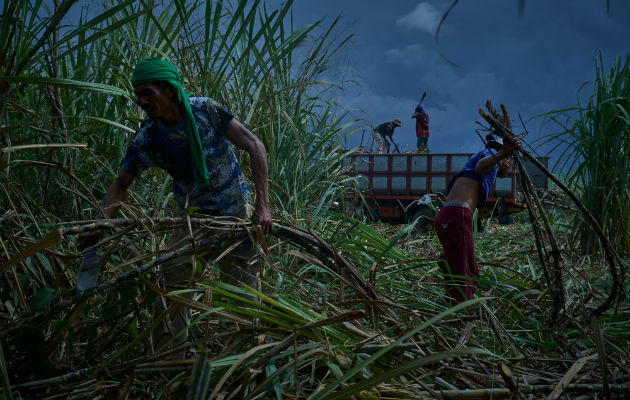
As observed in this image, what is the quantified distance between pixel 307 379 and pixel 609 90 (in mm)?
3515

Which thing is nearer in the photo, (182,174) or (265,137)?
(182,174)

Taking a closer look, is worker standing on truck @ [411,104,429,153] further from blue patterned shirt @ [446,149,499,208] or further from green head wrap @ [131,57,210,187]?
green head wrap @ [131,57,210,187]

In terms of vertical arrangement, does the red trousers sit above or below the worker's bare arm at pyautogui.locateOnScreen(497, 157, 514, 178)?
below

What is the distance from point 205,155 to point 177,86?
A: 0.33 metres

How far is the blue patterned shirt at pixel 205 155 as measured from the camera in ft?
6.13

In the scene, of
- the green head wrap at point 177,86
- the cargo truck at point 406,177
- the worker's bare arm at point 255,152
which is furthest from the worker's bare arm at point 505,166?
the cargo truck at point 406,177

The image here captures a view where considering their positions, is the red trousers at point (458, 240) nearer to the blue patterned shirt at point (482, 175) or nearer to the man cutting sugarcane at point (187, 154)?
the blue patterned shirt at point (482, 175)

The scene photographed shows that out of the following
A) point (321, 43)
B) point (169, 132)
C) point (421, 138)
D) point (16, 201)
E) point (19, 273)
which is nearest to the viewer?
point (19, 273)

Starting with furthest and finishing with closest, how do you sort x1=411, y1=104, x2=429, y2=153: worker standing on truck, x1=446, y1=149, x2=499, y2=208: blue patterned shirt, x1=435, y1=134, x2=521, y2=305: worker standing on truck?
x1=411, y1=104, x2=429, y2=153: worker standing on truck < x1=446, y1=149, x2=499, y2=208: blue patterned shirt < x1=435, y1=134, x2=521, y2=305: worker standing on truck

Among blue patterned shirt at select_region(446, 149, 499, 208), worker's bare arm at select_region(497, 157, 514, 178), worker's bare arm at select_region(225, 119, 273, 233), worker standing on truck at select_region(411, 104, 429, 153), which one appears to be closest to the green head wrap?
worker's bare arm at select_region(225, 119, 273, 233)

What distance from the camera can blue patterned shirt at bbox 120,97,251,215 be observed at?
1.87 m

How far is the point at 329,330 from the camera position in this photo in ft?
3.35

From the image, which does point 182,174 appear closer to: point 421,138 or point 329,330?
point 329,330

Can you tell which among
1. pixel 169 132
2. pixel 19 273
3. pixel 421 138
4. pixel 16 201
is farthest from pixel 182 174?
pixel 421 138
